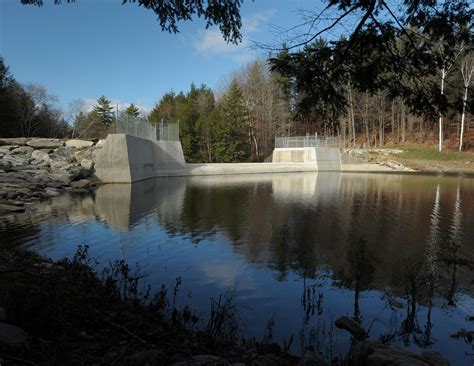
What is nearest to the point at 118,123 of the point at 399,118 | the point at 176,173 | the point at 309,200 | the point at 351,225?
the point at 176,173

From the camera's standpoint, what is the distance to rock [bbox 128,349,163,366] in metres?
3.43

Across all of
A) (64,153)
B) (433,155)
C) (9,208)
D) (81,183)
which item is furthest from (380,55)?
A: (433,155)

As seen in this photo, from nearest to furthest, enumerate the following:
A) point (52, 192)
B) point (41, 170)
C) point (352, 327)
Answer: point (352, 327)
point (52, 192)
point (41, 170)

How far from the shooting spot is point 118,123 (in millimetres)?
28469

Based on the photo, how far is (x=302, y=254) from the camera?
32.0 feet

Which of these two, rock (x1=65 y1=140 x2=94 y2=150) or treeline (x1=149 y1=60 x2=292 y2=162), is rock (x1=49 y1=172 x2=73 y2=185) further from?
treeline (x1=149 y1=60 x2=292 y2=162)

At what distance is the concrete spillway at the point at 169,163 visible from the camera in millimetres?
27969

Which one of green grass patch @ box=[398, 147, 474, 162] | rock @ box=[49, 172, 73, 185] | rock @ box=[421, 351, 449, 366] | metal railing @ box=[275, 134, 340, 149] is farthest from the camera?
metal railing @ box=[275, 134, 340, 149]

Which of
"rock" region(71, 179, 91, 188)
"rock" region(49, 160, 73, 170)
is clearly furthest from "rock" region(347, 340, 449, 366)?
"rock" region(49, 160, 73, 170)

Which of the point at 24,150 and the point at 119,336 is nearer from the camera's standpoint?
the point at 119,336

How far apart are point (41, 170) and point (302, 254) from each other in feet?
72.7

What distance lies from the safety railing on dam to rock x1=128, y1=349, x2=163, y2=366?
26655 millimetres

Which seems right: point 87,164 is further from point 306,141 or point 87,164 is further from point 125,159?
point 306,141

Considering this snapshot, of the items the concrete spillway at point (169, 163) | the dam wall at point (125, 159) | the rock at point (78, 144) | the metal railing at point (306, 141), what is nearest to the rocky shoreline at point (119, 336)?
the dam wall at point (125, 159)
